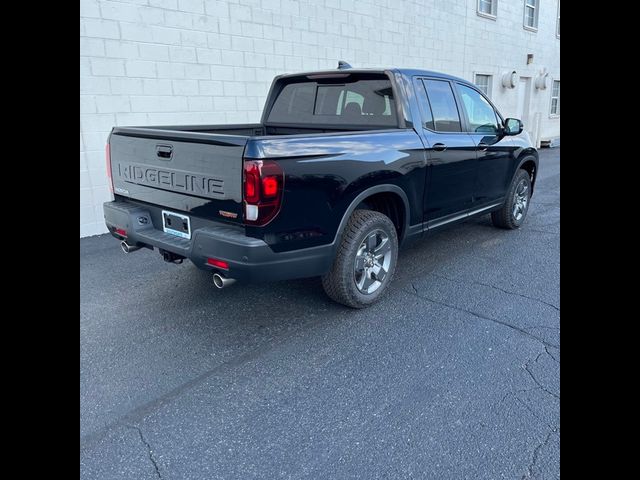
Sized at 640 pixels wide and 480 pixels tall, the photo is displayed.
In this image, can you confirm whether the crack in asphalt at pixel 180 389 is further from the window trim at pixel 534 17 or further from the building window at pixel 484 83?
the window trim at pixel 534 17

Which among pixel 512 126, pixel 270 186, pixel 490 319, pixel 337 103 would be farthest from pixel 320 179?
pixel 512 126

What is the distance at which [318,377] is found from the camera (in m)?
2.92

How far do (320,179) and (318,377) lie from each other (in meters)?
1.30

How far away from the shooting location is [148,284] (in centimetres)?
443

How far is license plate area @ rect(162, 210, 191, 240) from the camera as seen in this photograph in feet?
10.8

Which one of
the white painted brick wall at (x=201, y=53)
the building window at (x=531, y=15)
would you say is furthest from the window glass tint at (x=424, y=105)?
the building window at (x=531, y=15)

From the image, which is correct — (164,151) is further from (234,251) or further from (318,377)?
(318,377)

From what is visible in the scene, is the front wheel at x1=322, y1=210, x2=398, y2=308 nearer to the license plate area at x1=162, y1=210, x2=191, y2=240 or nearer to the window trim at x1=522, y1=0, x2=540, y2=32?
the license plate area at x1=162, y1=210, x2=191, y2=240

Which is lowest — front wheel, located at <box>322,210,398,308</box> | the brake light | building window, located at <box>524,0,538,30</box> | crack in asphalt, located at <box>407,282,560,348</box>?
crack in asphalt, located at <box>407,282,560,348</box>

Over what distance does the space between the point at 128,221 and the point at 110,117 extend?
3109 millimetres

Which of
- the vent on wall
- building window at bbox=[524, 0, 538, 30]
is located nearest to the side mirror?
the vent on wall

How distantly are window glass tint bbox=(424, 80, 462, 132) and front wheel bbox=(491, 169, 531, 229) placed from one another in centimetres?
160

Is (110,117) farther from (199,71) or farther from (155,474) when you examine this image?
(155,474)
